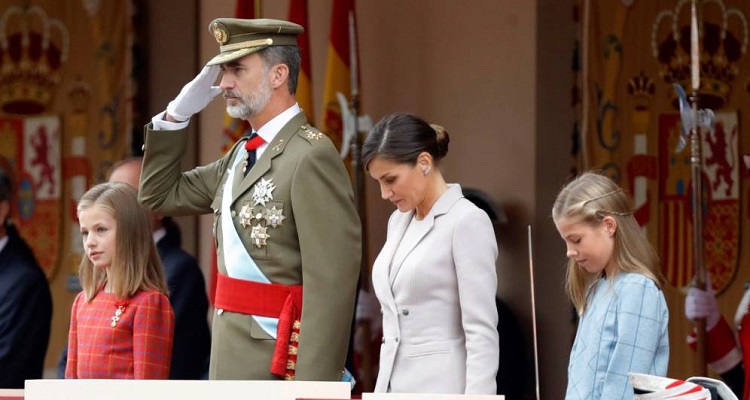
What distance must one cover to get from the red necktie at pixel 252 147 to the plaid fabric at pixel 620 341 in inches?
38.6

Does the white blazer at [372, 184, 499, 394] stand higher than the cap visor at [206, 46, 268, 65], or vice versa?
the cap visor at [206, 46, 268, 65]

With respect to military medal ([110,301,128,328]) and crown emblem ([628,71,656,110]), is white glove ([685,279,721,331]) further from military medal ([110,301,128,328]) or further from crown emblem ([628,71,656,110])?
military medal ([110,301,128,328])

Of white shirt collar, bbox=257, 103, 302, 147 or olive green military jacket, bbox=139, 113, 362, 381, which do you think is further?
white shirt collar, bbox=257, 103, 302, 147

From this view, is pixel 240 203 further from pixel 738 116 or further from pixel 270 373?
pixel 738 116

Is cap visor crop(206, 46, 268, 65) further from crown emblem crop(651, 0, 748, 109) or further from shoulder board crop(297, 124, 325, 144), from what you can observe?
crown emblem crop(651, 0, 748, 109)

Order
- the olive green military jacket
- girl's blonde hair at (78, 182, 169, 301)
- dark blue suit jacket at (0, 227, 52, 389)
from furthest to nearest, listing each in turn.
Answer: dark blue suit jacket at (0, 227, 52, 389) → girl's blonde hair at (78, 182, 169, 301) → the olive green military jacket

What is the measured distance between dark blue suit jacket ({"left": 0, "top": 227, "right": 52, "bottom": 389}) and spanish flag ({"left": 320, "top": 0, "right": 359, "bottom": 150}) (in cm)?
214

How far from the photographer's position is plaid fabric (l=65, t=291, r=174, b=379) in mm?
4734

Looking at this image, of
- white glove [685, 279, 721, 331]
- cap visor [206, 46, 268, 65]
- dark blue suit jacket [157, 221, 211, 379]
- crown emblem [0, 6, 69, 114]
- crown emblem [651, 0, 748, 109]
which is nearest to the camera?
cap visor [206, 46, 268, 65]

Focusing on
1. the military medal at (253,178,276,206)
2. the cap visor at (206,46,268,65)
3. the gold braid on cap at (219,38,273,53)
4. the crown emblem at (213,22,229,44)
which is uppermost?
the crown emblem at (213,22,229,44)

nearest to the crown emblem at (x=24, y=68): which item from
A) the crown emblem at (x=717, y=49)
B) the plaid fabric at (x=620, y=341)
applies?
the crown emblem at (x=717, y=49)

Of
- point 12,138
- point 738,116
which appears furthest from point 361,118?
point 12,138

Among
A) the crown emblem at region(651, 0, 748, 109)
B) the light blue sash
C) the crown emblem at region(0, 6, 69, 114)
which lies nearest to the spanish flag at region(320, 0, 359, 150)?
the crown emblem at region(651, 0, 748, 109)

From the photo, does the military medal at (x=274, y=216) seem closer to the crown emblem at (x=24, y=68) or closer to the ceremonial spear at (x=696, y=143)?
the ceremonial spear at (x=696, y=143)
